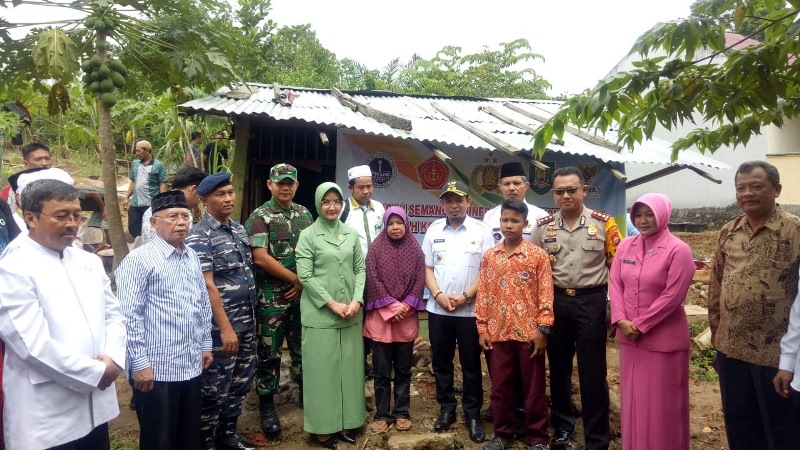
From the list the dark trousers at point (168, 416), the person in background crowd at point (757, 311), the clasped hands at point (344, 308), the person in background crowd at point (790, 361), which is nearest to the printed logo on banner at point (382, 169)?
the clasped hands at point (344, 308)

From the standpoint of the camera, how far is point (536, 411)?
3766 millimetres

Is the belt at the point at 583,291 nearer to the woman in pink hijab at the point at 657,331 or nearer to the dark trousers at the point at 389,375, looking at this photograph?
the woman in pink hijab at the point at 657,331

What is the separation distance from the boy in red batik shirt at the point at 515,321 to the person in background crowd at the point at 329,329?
95 cm

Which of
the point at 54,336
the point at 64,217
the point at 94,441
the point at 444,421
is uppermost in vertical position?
the point at 64,217

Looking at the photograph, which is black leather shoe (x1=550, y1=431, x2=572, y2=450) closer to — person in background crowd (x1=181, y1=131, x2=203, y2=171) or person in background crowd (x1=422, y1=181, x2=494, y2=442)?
person in background crowd (x1=422, y1=181, x2=494, y2=442)

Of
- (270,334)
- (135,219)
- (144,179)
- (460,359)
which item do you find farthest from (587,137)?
(135,219)

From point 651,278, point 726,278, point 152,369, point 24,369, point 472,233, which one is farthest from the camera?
point 472,233

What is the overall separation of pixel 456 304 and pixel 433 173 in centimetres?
239

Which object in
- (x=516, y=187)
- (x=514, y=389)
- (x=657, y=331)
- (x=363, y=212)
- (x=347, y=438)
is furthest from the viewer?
(x=363, y=212)

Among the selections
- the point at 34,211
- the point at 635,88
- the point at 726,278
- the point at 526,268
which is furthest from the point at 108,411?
the point at 726,278

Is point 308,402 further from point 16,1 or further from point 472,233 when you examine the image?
point 16,1

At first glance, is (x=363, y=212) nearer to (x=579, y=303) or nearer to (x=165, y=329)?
(x=579, y=303)

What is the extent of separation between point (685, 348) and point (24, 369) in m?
3.46

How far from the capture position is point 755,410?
299 centimetres
